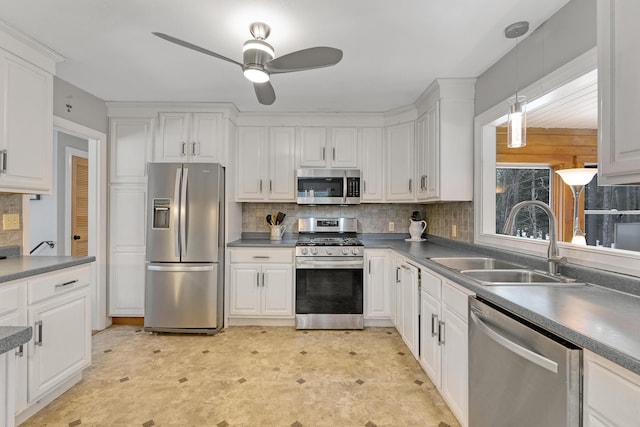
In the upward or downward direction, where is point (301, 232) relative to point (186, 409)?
upward

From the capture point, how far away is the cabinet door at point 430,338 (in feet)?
6.90

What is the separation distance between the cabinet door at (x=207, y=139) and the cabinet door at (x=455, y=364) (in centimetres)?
271

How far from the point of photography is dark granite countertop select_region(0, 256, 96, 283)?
1775mm

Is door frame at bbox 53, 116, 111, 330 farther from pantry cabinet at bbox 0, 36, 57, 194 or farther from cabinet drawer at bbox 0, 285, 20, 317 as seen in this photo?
cabinet drawer at bbox 0, 285, 20, 317

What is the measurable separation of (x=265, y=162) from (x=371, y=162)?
1255 millimetres

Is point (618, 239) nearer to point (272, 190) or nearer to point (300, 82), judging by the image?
point (300, 82)

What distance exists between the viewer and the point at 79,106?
3.05m

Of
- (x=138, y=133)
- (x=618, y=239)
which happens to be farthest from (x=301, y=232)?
(x=618, y=239)

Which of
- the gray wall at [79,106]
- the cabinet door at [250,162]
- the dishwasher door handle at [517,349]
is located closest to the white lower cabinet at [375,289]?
the cabinet door at [250,162]

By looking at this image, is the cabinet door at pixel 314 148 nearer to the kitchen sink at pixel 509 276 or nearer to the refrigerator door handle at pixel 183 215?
the refrigerator door handle at pixel 183 215

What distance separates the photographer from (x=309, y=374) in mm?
2459

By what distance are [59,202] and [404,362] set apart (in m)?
4.51

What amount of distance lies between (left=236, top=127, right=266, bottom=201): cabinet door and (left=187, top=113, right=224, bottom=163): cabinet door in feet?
1.08

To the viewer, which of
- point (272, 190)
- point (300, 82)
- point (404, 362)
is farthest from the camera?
point (272, 190)
